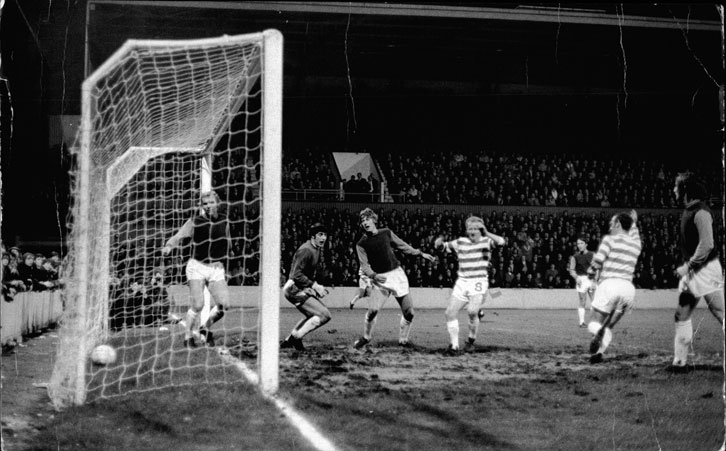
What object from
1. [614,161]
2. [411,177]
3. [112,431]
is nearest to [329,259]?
[411,177]

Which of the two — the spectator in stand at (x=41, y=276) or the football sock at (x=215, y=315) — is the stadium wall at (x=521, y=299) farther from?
the football sock at (x=215, y=315)

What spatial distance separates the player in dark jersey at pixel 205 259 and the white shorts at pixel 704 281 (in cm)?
466

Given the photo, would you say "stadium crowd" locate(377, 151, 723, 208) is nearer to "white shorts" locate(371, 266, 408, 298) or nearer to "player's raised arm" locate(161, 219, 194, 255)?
"white shorts" locate(371, 266, 408, 298)

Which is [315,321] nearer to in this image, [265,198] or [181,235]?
[181,235]

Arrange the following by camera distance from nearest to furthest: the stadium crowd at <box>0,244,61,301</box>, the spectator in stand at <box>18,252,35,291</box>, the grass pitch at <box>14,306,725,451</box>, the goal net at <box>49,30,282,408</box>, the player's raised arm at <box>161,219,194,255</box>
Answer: the grass pitch at <box>14,306,725,451</box> < the goal net at <box>49,30,282,408</box> < the player's raised arm at <box>161,219,194,255</box> < the stadium crowd at <box>0,244,61,301</box> < the spectator in stand at <box>18,252,35,291</box>

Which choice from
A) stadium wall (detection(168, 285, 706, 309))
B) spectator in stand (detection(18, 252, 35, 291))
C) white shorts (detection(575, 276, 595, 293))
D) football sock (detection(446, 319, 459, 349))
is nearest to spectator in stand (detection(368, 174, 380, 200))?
stadium wall (detection(168, 285, 706, 309))

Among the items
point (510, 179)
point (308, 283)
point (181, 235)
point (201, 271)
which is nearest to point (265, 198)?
point (181, 235)

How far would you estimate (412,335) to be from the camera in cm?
1062

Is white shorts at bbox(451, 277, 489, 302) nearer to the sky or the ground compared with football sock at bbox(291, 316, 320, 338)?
nearer to the sky

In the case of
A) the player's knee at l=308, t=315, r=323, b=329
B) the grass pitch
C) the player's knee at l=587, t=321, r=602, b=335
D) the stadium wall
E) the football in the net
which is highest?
the player's knee at l=587, t=321, r=602, b=335

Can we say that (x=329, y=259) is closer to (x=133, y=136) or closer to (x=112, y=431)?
(x=133, y=136)

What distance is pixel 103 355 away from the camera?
19.5ft

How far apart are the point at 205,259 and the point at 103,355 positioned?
5.74 ft

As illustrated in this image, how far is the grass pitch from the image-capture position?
4.13 metres
